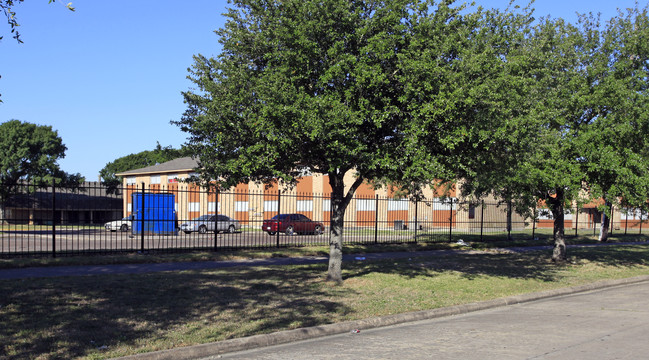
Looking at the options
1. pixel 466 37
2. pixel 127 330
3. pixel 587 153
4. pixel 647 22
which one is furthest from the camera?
pixel 647 22

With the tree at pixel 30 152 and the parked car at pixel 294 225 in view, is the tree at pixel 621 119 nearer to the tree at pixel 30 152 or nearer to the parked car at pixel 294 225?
the parked car at pixel 294 225

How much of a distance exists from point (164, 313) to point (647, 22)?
732 inches

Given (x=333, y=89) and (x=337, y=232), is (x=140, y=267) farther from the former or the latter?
(x=333, y=89)

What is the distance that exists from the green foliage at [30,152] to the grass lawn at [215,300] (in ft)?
165

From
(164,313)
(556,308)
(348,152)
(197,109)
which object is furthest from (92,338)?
(556,308)

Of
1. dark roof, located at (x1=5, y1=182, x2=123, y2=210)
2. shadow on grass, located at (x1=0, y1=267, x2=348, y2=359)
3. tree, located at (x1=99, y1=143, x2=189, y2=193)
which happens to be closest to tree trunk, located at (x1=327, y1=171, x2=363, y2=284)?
shadow on grass, located at (x1=0, y1=267, x2=348, y2=359)

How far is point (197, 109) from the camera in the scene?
12898 millimetres

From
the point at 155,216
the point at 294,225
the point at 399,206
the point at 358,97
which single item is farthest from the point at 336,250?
the point at 399,206

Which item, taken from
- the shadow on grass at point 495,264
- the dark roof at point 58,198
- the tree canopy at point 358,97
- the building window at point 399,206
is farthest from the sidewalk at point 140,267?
the building window at point 399,206

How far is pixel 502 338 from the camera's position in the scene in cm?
770

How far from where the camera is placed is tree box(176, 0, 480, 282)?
10734 mm

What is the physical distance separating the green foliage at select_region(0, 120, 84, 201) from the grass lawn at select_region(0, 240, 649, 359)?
165ft

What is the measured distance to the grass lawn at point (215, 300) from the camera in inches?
267

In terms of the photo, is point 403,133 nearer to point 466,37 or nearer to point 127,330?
point 466,37
